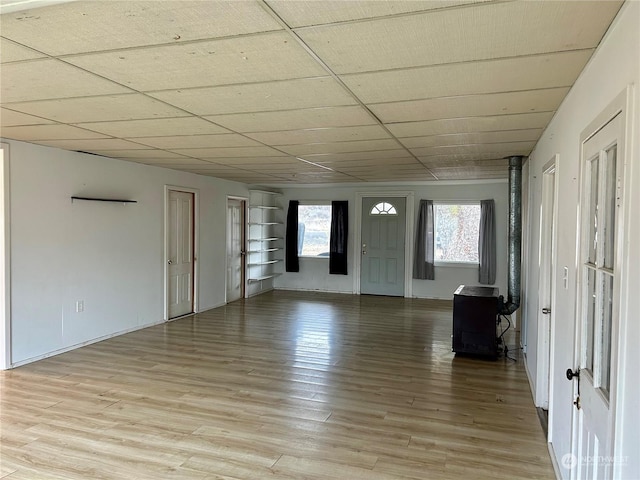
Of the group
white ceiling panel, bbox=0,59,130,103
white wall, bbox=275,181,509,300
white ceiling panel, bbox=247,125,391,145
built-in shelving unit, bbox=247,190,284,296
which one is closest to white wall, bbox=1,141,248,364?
white ceiling panel, bbox=0,59,130,103

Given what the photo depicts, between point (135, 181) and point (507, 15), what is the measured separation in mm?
5175

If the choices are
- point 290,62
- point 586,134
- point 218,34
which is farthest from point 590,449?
point 218,34

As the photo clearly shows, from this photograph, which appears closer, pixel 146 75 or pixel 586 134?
pixel 586 134

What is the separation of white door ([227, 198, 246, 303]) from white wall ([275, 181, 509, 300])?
150 centimetres

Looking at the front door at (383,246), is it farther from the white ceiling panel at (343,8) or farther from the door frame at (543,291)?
the white ceiling panel at (343,8)

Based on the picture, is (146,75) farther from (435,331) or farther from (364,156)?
(435,331)

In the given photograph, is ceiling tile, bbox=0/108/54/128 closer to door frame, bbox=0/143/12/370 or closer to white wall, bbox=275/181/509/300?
door frame, bbox=0/143/12/370

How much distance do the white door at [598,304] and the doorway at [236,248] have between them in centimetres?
657

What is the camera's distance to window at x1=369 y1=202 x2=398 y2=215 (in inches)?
348

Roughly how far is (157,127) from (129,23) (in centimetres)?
193

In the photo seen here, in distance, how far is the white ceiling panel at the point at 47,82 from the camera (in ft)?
7.33

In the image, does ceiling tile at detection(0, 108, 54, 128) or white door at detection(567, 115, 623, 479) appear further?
ceiling tile at detection(0, 108, 54, 128)

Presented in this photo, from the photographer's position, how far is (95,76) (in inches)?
92.7

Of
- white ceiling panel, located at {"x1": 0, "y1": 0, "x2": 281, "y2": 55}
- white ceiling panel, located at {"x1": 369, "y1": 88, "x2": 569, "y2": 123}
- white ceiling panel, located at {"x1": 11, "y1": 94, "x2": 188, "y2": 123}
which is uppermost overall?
white ceiling panel, located at {"x1": 11, "y1": 94, "x2": 188, "y2": 123}
